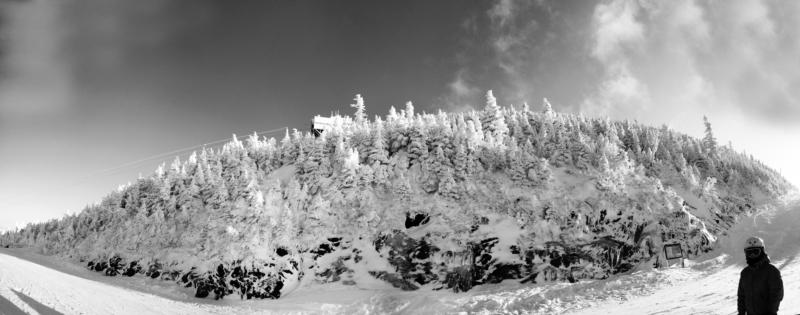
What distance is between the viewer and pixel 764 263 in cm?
711

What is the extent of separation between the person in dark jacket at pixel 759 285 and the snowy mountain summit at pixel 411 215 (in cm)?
2853

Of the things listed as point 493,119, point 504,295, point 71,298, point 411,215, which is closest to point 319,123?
point 493,119

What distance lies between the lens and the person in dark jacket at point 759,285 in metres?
6.86

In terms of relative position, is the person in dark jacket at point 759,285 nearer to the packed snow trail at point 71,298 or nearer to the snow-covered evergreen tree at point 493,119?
the packed snow trail at point 71,298

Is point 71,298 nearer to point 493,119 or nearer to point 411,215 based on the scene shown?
point 411,215

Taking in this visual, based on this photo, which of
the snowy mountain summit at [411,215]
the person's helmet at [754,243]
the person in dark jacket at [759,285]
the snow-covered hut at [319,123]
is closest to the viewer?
the person in dark jacket at [759,285]

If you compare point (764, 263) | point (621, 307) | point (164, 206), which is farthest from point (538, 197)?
point (164, 206)

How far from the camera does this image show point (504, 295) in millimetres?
30469

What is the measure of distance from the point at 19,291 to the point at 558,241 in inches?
1654

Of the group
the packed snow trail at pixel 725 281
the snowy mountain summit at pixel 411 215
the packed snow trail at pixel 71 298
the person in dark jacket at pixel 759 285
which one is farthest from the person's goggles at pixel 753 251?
the packed snow trail at pixel 71 298

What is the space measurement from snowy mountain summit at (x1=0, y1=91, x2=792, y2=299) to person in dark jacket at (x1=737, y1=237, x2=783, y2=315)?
1123 inches

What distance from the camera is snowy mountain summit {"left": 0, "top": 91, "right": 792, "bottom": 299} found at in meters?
38.4

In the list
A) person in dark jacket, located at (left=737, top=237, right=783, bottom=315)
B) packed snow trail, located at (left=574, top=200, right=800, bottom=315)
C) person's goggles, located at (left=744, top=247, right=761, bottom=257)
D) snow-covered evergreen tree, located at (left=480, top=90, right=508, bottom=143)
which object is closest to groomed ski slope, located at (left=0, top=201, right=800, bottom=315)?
packed snow trail, located at (left=574, top=200, right=800, bottom=315)

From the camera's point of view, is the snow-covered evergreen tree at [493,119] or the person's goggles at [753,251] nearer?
the person's goggles at [753,251]
